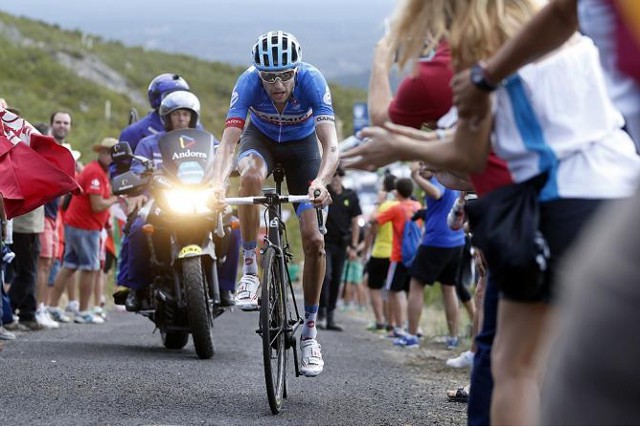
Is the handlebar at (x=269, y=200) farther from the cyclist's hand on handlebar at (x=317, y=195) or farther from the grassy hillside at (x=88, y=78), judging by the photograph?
the grassy hillside at (x=88, y=78)

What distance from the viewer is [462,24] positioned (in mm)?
3949

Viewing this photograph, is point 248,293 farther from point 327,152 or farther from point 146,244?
point 146,244

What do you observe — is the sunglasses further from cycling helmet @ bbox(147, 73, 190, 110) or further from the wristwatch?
the wristwatch

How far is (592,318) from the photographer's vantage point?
2033 mm

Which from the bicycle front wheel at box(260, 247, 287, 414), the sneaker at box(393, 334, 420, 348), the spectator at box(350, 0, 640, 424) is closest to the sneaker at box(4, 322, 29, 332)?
the sneaker at box(393, 334, 420, 348)

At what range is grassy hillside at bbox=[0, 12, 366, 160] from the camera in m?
54.4

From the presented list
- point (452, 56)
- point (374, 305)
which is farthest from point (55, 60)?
point (452, 56)

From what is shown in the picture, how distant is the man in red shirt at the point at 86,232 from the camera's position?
602 inches

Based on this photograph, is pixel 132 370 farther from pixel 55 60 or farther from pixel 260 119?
pixel 55 60

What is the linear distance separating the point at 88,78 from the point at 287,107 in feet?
212

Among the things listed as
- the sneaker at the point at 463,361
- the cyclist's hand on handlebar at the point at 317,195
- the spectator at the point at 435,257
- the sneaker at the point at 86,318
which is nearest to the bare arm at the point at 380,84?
the cyclist's hand on handlebar at the point at 317,195

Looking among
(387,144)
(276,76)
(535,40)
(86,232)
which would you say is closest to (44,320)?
(86,232)

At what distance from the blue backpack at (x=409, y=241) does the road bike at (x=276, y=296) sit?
799cm

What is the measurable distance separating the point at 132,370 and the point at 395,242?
8.06 meters
